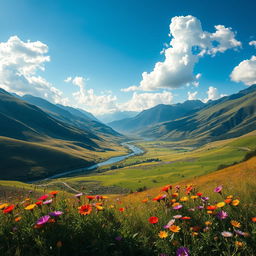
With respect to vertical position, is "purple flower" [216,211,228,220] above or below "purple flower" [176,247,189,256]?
above

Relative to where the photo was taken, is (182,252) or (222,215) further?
(222,215)

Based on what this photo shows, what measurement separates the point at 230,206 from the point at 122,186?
125m

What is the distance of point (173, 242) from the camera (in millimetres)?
4172

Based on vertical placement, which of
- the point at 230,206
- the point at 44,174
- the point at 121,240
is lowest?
the point at 44,174

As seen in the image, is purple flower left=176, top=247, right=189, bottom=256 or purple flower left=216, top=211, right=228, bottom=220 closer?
purple flower left=176, top=247, right=189, bottom=256

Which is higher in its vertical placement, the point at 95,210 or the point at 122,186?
the point at 95,210

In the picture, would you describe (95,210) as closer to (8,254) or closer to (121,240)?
(121,240)

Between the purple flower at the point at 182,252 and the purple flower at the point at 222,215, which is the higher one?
the purple flower at the point at 222,215

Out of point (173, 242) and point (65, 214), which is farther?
point (65, 214)

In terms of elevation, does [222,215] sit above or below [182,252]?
above

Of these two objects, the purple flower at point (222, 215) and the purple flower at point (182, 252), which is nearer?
the purple flower at point (182, 252)

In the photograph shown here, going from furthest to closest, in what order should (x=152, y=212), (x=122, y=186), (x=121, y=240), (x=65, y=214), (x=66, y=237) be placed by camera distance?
(x=122, y=186) → (x=152, y=212) → (x=65, y=214) → (x=121, y=240) → (x=66, y=237)

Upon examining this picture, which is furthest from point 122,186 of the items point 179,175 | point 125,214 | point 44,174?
point 125,214

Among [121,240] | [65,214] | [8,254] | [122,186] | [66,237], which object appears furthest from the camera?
[122,186]
